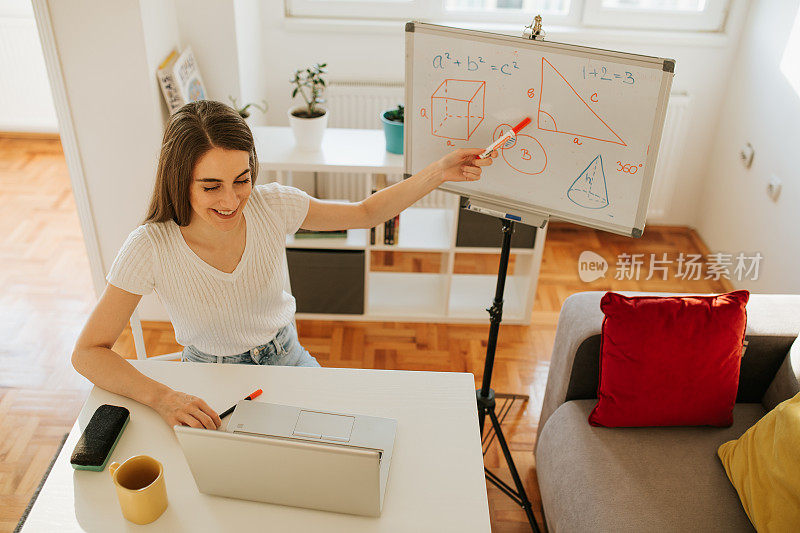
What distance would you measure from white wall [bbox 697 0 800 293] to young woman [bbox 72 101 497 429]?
5.70 ft

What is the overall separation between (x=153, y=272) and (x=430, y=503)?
0.80 m

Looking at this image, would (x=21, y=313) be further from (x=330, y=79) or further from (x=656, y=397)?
(x=656, y=397)

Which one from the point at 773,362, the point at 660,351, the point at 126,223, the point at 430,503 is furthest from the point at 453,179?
the point at 126,223

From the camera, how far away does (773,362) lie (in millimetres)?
1907

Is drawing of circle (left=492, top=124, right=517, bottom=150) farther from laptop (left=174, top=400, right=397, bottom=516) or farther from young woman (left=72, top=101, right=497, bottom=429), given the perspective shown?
laptop (left=174, top=400, right=397, bottom=516)

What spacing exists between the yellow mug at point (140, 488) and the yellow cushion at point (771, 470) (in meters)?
1.30

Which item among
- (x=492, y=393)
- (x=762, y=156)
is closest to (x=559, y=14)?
(x=762, y=156)

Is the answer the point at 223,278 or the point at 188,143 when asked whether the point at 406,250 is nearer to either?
the point at 223,278

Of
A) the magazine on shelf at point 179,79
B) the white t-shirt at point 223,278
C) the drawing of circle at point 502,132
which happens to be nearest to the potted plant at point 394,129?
the magazine on shelf at point 179,79

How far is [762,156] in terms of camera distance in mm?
2990

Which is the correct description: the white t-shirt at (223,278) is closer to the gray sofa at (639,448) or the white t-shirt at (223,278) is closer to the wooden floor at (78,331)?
the gray sofa at (639,448)

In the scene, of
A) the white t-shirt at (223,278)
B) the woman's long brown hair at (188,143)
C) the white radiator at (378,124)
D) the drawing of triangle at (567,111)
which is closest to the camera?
the woman's long brown hair at (188,143)

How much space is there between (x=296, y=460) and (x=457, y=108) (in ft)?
3.50

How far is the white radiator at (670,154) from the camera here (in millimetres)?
3260
